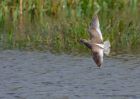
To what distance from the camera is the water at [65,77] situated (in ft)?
27.7

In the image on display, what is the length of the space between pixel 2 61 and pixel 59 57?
934mm

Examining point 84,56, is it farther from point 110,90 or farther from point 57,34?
point 110,90

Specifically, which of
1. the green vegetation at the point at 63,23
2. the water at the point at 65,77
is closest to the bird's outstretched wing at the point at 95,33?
the water at the point at 65,77

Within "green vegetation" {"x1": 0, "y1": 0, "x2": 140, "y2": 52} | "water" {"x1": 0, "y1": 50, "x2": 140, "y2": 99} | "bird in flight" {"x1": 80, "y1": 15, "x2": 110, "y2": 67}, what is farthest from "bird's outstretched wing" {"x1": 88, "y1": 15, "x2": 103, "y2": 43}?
"green vegetation" {"x1": 0, "y1": 0, "x2": 140, "y2": 52}

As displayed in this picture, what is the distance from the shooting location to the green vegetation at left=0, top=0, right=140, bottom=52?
11375 mm

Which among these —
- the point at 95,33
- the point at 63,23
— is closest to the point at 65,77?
the point at 95,33

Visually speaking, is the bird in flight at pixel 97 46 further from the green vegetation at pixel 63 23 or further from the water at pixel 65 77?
the green vegetation at pixel 63 23

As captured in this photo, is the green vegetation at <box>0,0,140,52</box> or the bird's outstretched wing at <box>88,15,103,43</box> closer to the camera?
the bird's outstretched wing at <box>88,15,103,43</box>

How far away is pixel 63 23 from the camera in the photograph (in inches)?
489

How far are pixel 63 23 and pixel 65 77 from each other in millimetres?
3157

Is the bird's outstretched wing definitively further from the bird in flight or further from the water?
the water

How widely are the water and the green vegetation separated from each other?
1.53ft

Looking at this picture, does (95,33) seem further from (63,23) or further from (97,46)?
→ (63,23)

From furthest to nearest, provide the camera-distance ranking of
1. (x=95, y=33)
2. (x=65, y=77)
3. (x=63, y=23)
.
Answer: (x=63, y=23), (x=65, y=77), (x=95, y=33)
